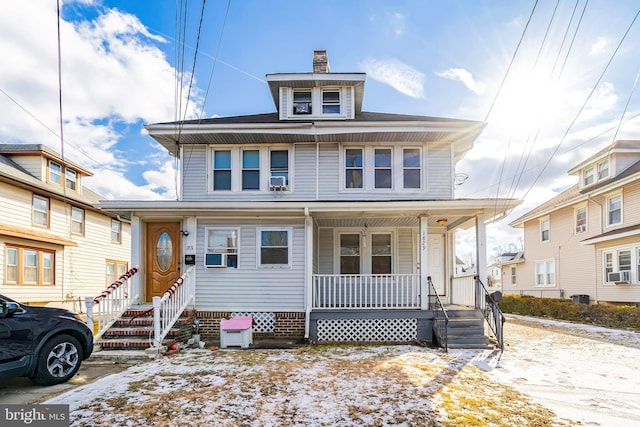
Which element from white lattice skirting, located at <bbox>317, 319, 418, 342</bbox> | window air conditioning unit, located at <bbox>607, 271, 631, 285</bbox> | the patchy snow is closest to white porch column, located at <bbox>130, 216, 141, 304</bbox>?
the patchy snow

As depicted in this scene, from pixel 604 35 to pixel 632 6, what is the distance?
0.86m

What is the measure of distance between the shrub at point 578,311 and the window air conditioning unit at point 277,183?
11.8 metres

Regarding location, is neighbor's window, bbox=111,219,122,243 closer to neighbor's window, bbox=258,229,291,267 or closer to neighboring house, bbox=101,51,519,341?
neighboring house, bbox=101,51,519,341

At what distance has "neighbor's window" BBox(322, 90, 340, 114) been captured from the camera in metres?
11.8

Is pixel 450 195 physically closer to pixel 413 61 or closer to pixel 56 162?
pixel 413 61

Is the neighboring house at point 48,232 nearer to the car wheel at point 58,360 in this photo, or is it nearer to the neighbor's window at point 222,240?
the neighbor's window at point 222,240

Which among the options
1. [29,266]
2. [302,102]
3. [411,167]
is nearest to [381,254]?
[411,167]

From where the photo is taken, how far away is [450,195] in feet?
35.3

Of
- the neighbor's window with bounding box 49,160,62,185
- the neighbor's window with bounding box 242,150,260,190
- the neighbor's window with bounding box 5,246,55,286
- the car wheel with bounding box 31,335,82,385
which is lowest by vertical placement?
the car wheel with bounding box 31,335,82,385

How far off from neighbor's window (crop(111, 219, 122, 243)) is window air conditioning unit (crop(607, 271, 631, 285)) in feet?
75.3

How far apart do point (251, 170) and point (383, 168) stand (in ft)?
12.1

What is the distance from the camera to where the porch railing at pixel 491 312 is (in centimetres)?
851

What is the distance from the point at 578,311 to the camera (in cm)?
1478

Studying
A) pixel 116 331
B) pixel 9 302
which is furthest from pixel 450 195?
pixel 9 302
